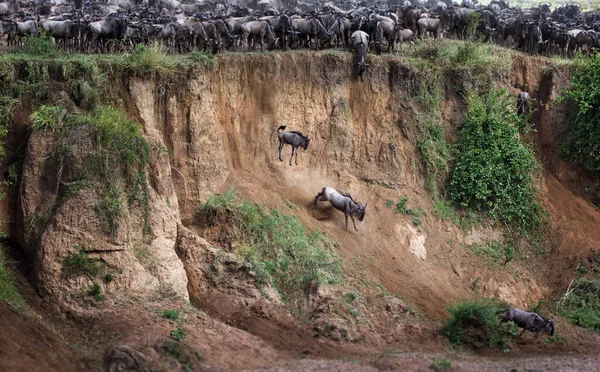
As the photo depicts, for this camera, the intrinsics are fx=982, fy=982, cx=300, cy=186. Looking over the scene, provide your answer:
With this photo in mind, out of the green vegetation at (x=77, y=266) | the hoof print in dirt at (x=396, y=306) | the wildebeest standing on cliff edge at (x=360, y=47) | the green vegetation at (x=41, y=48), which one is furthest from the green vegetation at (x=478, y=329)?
the green vegetation at (x=41, y=48)

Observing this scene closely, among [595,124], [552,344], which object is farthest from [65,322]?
[595,124]

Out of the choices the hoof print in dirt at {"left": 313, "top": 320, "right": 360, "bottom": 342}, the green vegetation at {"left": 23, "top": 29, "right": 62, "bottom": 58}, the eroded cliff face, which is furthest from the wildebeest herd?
the hoof print in dirt at {"left": 313, "top": 320, "right": 360, "bottom": 342}

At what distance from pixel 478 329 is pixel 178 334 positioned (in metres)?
6.33

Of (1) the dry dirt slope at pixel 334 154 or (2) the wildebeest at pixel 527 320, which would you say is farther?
(1) the dry dirt slope at pixel 334 154

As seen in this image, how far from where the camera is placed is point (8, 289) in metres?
18.2

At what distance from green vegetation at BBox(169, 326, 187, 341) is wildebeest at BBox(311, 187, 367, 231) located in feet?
21.4

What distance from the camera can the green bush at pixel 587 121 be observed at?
27.7 meters

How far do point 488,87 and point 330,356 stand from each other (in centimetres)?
1157

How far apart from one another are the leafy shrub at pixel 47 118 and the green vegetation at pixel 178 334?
503 centimetres

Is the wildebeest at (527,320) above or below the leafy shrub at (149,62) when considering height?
below

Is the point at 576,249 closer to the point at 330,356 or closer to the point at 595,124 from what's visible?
the point at 595,124

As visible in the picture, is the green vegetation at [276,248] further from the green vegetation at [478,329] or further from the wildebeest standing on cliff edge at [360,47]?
the wildebeest standing on cliff edge at [360,47]

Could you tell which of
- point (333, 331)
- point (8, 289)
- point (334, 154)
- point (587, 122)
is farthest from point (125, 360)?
point (587, 122)

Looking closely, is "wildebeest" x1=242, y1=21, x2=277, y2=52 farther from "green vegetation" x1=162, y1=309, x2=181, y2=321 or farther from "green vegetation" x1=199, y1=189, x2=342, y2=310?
"green vegetation" x1=162, y1=309, x2=181, y2=321
